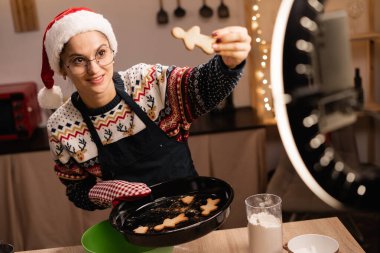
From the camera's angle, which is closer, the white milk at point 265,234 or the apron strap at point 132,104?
the white milk at point 265,234

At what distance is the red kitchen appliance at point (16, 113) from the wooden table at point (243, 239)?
1.56 metres

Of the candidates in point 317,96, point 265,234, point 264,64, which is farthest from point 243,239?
point 317,96

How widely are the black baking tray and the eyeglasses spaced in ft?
1.33

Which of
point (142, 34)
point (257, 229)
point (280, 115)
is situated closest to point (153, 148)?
point (257, 229)

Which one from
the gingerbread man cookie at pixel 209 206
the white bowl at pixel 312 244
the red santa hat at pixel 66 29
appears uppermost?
the red santa hat at pixel 66 29

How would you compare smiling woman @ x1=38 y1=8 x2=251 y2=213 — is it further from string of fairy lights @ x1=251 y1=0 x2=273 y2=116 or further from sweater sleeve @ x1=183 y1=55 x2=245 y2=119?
string of fairy lights @ x1=251 y1=0 x2=273 y2=116

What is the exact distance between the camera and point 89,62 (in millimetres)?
1457

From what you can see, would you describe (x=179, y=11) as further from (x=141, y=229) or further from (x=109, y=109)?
(x=141, y=229)

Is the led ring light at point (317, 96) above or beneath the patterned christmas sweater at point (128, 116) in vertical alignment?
above

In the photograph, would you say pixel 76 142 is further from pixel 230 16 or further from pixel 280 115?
pixel 230 16

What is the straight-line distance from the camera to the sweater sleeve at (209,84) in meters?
1.35

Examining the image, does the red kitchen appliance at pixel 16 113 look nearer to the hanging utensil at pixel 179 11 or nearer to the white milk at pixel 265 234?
the hanging utensil at pixel 179 11

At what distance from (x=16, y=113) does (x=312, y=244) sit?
2131 millimetres

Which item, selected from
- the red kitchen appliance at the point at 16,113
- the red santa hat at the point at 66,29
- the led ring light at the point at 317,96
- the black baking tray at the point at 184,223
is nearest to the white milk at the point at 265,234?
the black baking tray at the point at 184,223
